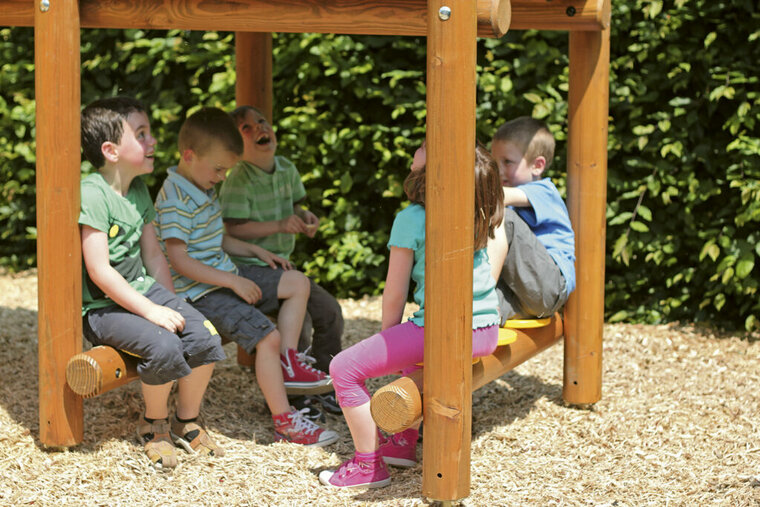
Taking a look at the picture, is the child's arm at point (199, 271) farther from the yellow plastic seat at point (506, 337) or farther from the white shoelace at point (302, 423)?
the yellow plastic seat at point (506, 337)

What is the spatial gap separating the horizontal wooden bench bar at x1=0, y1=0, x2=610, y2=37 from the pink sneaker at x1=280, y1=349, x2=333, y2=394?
4.74 feet

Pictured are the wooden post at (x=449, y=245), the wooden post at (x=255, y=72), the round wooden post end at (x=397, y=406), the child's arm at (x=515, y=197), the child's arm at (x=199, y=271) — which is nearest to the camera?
the wooden post at (x=449, y=245)

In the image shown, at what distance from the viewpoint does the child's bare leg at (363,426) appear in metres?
3.54

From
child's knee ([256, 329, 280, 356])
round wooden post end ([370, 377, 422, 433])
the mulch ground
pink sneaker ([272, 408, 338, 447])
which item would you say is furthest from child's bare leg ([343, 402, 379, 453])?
child's knee ([256, 329, 280, 356])

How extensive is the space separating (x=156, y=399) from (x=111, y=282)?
529 millimetres

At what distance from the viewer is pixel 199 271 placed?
4016 mm

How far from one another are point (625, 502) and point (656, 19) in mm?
3258

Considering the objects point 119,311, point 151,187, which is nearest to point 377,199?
point 151,187

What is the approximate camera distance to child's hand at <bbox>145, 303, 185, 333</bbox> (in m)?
3.65

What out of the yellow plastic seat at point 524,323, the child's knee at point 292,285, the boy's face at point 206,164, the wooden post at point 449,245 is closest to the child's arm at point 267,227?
the child's knee at point 292,285

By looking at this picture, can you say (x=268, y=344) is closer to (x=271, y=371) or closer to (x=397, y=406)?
(x=271, y=371)

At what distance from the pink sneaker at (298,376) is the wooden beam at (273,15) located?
145cm

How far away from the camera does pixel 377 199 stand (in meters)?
6.65

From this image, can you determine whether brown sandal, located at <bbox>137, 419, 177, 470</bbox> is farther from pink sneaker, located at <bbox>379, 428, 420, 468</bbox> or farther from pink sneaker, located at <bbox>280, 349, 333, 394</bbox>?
pink sneaker, located at <bbox>379, 428, 420, 468</bbox>
